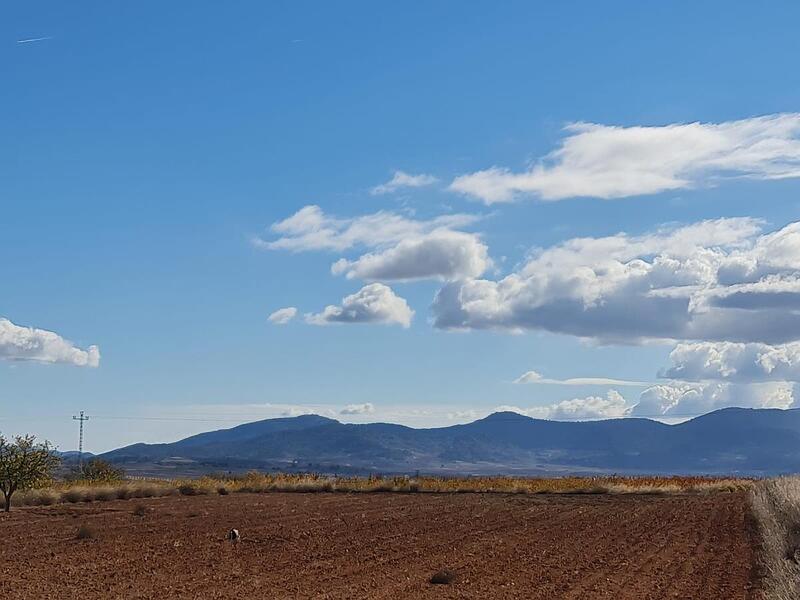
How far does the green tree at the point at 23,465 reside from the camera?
4803 cm

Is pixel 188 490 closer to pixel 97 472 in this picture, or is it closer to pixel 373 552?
pixel 97 472

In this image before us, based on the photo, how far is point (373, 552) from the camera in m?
30.4

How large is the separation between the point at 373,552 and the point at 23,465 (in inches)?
927

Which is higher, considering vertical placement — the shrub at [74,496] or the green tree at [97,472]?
the green tree at [97,472]

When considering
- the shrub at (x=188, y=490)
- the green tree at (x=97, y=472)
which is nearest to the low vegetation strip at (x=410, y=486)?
the shrub at (x=188, y=490)

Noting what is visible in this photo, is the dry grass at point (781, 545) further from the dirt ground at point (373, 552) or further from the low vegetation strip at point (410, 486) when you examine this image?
the low vegetation strip at point (410, 486)

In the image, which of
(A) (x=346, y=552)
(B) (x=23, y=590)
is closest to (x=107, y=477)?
(A) (x=346, y=552)

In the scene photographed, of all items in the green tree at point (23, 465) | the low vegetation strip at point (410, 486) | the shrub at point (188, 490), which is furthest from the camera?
the low vegetation strip at point (410, 486)

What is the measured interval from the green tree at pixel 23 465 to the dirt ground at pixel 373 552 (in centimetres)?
126

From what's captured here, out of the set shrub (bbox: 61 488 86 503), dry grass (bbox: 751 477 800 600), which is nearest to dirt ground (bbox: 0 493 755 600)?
dry grass (bbox: 751 477 800 600)

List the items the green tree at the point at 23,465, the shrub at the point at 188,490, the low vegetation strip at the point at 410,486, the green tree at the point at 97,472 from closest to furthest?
1. the green tree at the point at 23,465
2. the shrub at the point at 188,490
3. the low vegetation strip at the point at 410,486
4. the green tree at the point at 97,472

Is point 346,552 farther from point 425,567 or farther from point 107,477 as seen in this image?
point 107,477

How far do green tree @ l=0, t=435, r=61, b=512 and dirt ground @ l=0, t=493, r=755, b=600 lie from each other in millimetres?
1265

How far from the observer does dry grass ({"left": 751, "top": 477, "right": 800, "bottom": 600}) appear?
19.2 m
